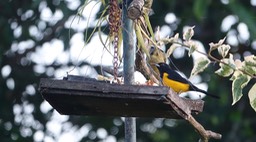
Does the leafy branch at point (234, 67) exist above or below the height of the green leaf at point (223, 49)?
below

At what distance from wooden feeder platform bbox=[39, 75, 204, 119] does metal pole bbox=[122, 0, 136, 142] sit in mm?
82

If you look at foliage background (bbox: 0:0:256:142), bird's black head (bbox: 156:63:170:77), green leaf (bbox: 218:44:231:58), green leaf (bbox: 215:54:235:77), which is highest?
green leaf (bbox: 218:44:231:58)

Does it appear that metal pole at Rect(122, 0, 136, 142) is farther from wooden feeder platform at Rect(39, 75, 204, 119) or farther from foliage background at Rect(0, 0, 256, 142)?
foliage background at Rect(0, 0, 256, 142)

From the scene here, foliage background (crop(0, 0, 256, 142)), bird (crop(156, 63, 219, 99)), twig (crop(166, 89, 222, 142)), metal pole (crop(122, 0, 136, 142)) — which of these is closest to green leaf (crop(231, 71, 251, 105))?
twig (crop(166, 89, 222, 142))

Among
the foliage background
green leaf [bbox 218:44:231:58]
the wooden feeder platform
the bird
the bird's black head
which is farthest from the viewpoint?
the foliage background

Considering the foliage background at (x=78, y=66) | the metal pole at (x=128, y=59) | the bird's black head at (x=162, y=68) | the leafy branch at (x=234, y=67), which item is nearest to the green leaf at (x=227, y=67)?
the leafy branch at (x=234, y=67)

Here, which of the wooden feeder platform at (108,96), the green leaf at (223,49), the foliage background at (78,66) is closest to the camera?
the wooden feeder platform at (108,96)

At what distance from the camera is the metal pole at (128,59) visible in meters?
3.78

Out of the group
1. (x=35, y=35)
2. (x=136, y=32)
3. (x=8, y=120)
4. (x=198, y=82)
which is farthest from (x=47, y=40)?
(x=136, y=32)

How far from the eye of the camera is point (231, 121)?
892cm

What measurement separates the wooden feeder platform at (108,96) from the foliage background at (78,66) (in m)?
4.37

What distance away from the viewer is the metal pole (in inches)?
149

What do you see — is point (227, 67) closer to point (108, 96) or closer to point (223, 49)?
point (223, 49)

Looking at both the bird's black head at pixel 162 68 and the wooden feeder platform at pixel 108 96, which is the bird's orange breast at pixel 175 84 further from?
the wooden feeder platform at pixel 108 96
